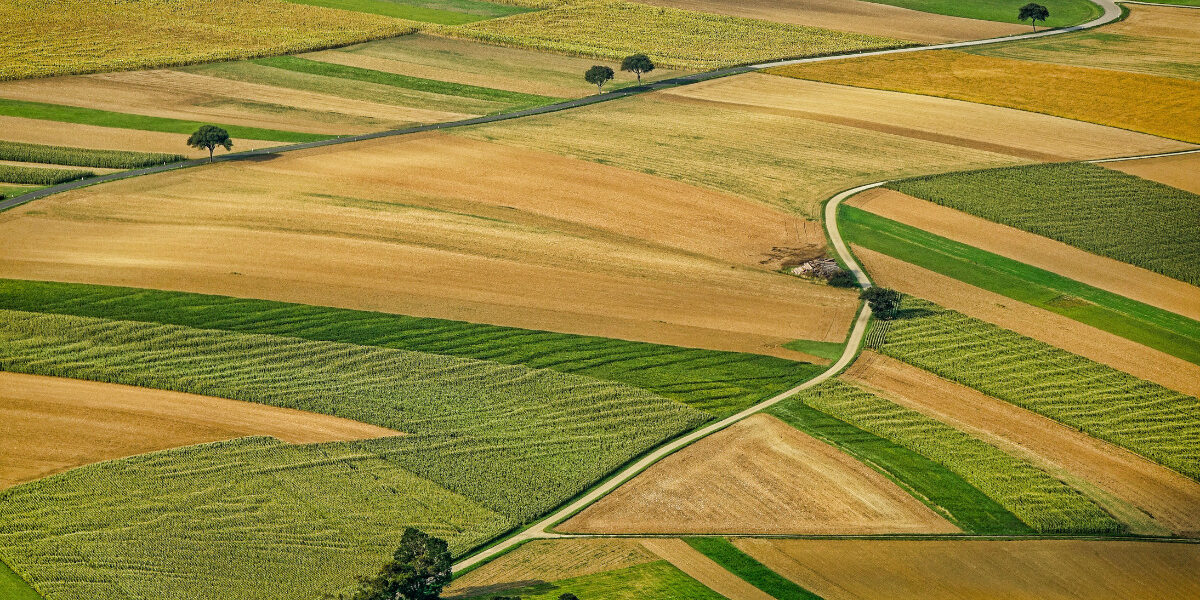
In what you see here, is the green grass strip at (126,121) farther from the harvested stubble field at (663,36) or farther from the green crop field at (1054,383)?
the green crop field at (1054,383)

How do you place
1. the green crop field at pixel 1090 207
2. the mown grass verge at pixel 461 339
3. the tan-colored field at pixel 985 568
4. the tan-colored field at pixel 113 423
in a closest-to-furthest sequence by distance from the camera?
the tan-colored field at pixel 985 568
the tan-colored field at pixel 113 423
the mown grass verge at pixel 461 339
the green crop field at pixel 1090 207

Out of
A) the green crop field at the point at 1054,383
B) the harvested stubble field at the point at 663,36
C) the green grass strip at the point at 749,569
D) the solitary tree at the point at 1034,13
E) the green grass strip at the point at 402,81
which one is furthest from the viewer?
the solitary tree at the point at 1034,13

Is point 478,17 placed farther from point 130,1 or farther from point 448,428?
point 448,428

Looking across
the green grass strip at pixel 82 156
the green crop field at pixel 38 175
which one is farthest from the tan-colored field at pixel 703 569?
the green grass strip at pixel 82 156

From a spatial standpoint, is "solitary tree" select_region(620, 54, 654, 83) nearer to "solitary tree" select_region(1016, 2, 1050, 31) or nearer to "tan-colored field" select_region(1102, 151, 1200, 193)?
"tan-colored field" select_region(1102, 151, 1200, 193)

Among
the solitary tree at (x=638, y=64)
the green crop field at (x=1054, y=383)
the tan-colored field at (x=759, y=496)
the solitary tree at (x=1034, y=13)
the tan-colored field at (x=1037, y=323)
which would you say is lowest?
the tan-colored field at (x=759, y=496)

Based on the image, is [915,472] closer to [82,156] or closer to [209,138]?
[209,138]
